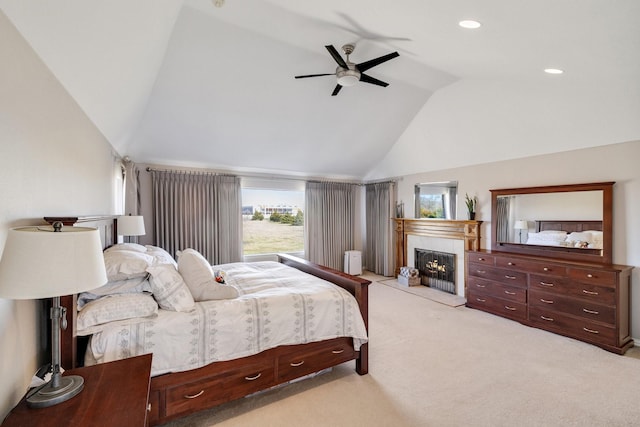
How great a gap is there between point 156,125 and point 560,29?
420 centimetres

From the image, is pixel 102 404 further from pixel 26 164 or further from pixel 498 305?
pixel 498 305

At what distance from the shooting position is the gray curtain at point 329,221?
610 centimetres

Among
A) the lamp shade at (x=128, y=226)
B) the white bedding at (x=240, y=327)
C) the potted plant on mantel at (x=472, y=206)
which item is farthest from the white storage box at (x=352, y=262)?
the lamp shade at (x=128, y=226)

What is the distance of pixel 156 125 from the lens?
3.84 metres

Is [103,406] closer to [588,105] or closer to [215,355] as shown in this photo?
[215,355]

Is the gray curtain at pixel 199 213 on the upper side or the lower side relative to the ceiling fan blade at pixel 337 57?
lower

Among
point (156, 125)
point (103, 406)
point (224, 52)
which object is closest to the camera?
point (103, 406)

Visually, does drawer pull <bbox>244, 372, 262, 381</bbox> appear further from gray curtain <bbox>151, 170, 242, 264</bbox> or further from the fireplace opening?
the fireplace opening

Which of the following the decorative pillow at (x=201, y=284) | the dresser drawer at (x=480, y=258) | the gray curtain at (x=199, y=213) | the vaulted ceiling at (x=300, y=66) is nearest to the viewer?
the vaulted ceiling at (x=300, y=66)

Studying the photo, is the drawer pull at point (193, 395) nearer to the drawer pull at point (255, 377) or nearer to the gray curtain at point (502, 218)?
the drawer pull at point (255, 377)

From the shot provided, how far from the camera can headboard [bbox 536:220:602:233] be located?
345 cm

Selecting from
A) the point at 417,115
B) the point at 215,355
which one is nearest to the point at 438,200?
the point at 417,115

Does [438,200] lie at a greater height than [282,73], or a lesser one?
lesser

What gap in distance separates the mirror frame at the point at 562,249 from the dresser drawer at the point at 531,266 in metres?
0.41
